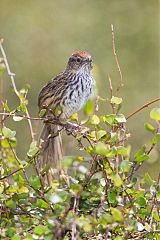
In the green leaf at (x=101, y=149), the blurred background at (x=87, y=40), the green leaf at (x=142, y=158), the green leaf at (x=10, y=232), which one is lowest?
the green leaf at (x=10, y=232)

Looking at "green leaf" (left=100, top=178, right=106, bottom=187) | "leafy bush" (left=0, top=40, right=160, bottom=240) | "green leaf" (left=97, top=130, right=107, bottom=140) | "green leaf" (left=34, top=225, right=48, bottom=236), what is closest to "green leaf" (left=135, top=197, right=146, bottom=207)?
"leafy bush" (left=0, top=40, right=160, bottom=240)

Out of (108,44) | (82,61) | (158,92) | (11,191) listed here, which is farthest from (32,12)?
(11,191)

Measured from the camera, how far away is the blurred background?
8672 millimetres

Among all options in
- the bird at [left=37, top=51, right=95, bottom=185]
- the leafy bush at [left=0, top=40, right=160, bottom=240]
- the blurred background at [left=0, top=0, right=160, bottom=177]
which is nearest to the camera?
the leafy bush at [left=0, top=40, right=160, bottom=240]

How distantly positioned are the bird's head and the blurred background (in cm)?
334

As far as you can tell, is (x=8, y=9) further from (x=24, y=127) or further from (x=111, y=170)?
(x=111, y=170)

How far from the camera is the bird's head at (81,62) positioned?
173 inches

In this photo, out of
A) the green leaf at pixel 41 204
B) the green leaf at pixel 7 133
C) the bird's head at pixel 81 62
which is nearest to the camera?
the green leaf at pixel 41 204

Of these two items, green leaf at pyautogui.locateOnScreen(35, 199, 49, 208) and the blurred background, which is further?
the blurred background

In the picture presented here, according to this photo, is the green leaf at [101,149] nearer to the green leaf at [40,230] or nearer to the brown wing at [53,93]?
the green leaf at [40,230]

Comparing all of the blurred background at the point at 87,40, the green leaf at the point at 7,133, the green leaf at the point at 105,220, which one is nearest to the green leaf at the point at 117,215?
the green leaf at the point at 105,220

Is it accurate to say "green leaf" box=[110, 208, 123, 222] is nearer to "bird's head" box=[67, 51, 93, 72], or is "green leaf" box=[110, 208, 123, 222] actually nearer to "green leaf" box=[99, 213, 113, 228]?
"green leaf" box=[99, 213, 113, 228]

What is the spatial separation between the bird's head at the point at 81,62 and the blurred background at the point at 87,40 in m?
3.34

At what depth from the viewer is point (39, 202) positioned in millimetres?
2467
